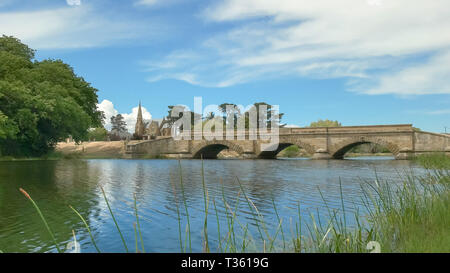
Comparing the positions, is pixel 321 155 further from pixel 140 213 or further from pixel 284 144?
pixel 140 213

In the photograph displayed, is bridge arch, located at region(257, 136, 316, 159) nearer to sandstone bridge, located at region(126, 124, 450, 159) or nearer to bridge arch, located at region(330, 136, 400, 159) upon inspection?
sandstone bridge, located at region(126, 124, 450, 159)

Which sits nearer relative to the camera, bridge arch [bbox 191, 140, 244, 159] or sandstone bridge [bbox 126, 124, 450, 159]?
sandstone bridge [bbox 126, 124, 450, 159]

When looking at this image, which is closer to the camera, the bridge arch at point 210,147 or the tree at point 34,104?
the tree at point 34,104

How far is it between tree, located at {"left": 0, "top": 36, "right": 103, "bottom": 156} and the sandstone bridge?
9888 millimetres

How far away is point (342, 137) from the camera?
40281 mm

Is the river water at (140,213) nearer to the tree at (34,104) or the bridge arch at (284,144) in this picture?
the tree at (34,104)

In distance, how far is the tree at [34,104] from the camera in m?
27.2

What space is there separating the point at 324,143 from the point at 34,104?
26239 millimetres

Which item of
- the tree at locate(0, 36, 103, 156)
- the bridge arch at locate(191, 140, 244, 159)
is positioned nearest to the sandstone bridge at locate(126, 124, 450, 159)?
the bridge arch at locate(191, 140, 244, 159)

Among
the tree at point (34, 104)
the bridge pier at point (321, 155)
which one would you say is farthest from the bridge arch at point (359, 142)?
the tree at point (34, 104)

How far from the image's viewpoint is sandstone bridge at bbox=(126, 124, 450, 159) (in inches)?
1465

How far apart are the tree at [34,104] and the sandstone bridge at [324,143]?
32.4 ft
